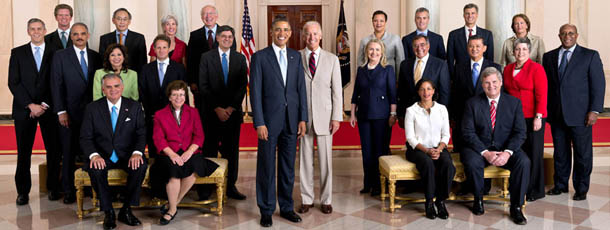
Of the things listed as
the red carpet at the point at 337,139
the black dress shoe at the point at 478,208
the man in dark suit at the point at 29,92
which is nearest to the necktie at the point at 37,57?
the man in dark suit at the point at 29,92

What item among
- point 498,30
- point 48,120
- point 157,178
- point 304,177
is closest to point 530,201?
point 304,177

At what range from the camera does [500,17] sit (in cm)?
785

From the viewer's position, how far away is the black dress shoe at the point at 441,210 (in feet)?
16.3

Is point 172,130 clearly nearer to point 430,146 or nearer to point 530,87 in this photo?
point 430,146

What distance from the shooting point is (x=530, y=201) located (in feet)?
18.3

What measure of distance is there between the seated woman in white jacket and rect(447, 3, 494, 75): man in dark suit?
1.03 metres

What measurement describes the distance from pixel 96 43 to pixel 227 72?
10.4 feet

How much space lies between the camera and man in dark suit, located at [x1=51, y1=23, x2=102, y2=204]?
5414 millimetres

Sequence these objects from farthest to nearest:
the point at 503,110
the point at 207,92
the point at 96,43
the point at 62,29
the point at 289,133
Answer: the point at 96,43
the point at 62,29
the point at 207,92
the point at 503,110
the point at 289,133

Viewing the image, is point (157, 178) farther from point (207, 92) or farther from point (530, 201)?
point (530, 201)

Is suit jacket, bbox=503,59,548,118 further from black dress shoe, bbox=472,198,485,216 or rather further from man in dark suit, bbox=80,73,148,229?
man in dark suit, bbox=80,73,148,229

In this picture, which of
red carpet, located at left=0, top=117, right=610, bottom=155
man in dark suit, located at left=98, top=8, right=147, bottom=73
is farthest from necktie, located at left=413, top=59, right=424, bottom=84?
man in dark suit, located at left=98, top=8, right=147, bottom=73

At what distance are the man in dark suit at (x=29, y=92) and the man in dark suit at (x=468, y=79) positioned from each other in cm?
425

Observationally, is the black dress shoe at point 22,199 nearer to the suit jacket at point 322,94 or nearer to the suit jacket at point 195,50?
the suit jacket at point 195,50
